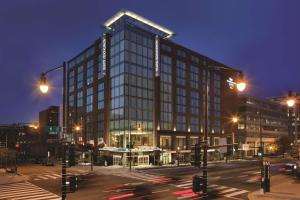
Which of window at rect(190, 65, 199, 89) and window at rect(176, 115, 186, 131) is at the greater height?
window at rect(190, 65, 199, 89)

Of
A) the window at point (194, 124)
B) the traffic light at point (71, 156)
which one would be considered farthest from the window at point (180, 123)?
the traffic light at point (71, 156)

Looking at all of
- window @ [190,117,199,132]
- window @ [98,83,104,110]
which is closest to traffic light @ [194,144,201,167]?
window @ [98,83,104,110]

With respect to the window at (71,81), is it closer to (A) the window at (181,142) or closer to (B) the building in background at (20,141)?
(B) the building in background at (20,141)

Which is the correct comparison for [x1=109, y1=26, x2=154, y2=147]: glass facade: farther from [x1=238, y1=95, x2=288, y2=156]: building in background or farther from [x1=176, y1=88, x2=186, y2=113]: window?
[x1=238, y1=95, x2=288, y2=156]: building in background

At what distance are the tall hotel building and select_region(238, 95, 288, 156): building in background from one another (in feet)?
106

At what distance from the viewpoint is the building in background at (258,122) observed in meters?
121

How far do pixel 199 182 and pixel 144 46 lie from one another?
64159 millimetres

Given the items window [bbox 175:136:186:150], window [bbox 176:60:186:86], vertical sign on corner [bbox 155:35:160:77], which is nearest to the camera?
vertical sign on corner [bbox 155:35:160:77]

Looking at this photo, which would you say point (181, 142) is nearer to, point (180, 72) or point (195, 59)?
point (180, 72)

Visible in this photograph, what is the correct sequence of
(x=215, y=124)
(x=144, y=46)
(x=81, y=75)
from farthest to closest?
(x=215, y=124) < (x=81, y=75) < (x=144, y=46)

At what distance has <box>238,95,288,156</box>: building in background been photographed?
121 meters

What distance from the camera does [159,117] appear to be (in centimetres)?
7762

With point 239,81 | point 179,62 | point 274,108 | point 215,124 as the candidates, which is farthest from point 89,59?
point 274,108

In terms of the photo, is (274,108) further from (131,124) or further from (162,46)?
(131,124)
